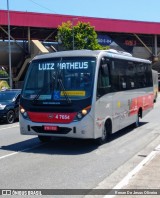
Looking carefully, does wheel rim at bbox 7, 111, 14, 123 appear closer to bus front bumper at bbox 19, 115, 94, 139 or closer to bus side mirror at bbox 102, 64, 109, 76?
bus front bumper at bbox 19, 115, 94, 139

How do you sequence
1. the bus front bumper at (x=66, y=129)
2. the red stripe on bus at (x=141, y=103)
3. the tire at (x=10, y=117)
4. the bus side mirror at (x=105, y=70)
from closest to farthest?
the bus front bumper at (x=66, y=129), the bus side mirror at (x=105, y=70), the red stripe on bus at (x=141, y=103), the tire at (x=10, y=117)

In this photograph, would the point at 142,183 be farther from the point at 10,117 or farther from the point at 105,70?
the point at 10,117

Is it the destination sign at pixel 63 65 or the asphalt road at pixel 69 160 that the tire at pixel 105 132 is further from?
the destination sign at pixel 63 65

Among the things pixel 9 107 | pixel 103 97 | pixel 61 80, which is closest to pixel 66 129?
pixel 61 80

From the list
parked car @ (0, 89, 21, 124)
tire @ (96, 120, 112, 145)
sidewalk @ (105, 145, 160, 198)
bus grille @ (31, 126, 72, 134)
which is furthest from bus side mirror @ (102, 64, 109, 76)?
parked car @ (0, 89, 21, 124)

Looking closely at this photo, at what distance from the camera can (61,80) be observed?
A: 10578 millimetres

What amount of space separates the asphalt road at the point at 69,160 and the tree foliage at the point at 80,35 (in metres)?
37.5

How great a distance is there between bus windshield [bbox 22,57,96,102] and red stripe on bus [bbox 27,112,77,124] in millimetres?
385

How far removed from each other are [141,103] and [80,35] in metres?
35.0

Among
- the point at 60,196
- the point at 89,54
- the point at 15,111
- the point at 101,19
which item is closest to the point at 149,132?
the point at 89,54

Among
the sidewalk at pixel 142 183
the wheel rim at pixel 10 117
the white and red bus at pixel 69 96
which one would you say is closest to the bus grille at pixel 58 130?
the white and red bus at pixel 69 96

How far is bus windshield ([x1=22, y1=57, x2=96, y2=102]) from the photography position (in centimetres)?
1033

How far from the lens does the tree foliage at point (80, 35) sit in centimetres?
5014

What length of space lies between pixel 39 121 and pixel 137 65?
6.28m
